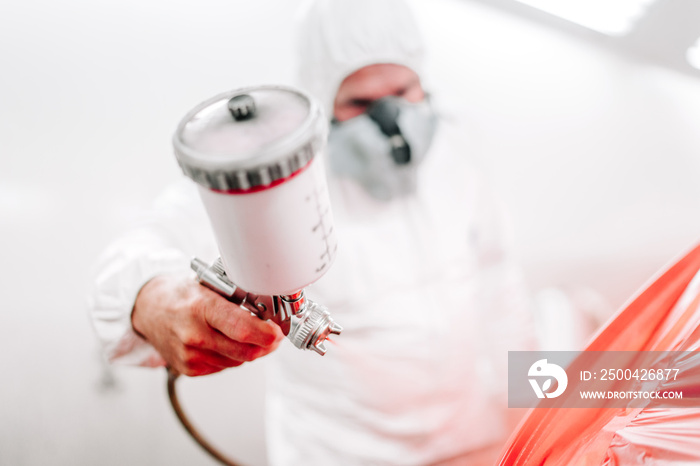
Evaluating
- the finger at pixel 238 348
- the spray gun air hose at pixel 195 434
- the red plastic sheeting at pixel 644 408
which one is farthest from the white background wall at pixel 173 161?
the red plastic sheeting at pixel 644 408

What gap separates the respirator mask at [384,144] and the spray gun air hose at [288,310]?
52 cm

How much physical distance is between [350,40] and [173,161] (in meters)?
0.45

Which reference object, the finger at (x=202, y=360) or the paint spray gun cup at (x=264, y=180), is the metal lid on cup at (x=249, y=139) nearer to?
the paint spray gun cup at (x=264, y=180)

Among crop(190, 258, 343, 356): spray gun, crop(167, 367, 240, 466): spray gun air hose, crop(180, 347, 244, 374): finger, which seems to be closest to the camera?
crop(190, 258, 343, 356): spray gun

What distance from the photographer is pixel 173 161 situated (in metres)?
0.98

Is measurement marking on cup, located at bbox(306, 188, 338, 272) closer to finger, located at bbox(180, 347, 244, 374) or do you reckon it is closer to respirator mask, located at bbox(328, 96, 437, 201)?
finger, located at bbox(180, 347, 244, 374)

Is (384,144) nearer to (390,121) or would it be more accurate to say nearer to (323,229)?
(390,121)

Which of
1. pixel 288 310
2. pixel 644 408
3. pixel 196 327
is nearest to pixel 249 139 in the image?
pixel 288 310

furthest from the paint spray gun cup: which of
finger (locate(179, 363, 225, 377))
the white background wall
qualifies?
the white background wall

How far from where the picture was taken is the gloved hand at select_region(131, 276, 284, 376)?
42cm

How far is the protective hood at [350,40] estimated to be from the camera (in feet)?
2.68

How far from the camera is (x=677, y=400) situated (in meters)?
0.40

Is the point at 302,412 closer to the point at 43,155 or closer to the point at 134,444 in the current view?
the point at 134,444

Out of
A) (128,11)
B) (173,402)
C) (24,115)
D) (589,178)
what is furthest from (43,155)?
(589,178)
